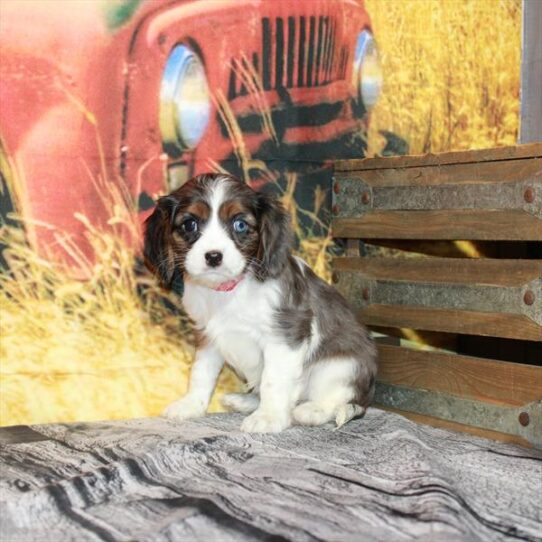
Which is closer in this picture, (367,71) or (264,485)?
(264,485)

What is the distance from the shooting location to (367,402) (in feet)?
11.6

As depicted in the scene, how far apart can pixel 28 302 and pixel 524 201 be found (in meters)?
1.97

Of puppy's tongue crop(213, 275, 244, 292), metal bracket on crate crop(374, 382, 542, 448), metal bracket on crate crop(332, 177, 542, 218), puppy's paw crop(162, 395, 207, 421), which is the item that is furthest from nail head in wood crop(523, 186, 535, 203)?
puppy's paw crop(162, 395, 207, 421)

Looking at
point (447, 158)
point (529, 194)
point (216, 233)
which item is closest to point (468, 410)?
point (529, 194)

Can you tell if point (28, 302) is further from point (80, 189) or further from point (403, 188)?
point (403, 188)

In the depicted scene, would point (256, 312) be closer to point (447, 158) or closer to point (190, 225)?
point (190, 225)

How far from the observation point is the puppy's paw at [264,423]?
3123 mm

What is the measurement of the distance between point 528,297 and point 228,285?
1.12 metres

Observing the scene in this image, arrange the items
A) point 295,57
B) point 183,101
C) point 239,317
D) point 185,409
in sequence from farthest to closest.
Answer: point 295,57 → point 183,101 → point 185,409 → point 239,317

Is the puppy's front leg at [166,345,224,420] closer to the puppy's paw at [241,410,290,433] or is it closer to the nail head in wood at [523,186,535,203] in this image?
the puppy's paw at [241,410,290,433]

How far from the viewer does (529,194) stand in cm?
313

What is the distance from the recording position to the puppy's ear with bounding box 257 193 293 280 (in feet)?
10.4

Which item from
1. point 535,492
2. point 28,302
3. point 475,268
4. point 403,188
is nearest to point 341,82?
point 403,188

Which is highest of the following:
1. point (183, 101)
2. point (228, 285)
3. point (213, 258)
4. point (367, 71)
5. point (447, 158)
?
point (367, 71)
